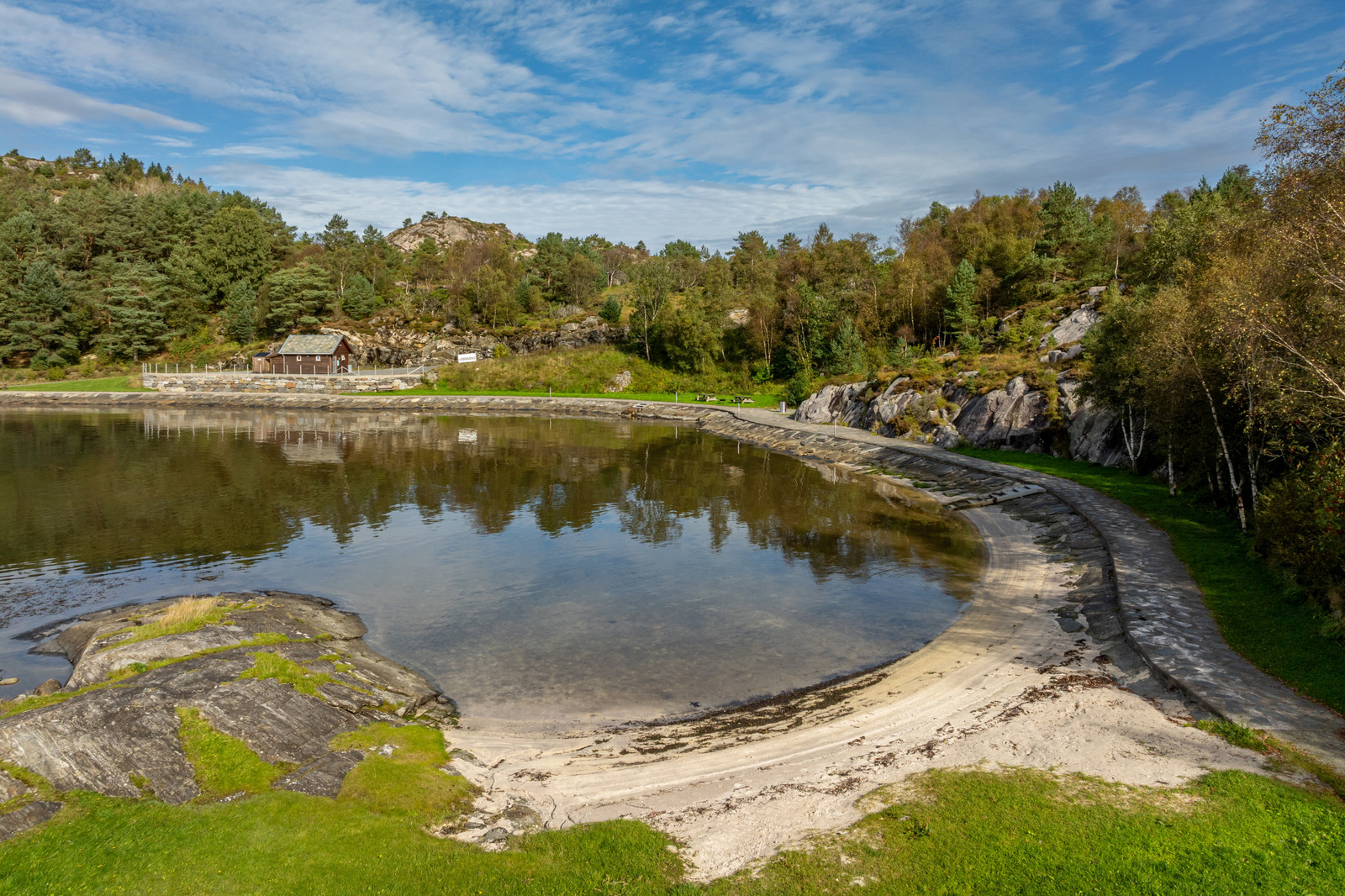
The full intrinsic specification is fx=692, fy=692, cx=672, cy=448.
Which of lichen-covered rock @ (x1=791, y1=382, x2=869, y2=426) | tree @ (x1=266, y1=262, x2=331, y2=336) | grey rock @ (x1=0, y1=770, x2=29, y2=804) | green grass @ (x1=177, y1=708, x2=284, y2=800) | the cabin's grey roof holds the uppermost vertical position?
tree @ (x1=266, y1=262, x2=331, y2=336)

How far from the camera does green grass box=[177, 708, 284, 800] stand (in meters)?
10.3

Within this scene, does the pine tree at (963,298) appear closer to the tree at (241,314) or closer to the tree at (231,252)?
the tree at (241,314)

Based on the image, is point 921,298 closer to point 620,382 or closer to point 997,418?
point 997,418

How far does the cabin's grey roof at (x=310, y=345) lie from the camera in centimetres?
9469

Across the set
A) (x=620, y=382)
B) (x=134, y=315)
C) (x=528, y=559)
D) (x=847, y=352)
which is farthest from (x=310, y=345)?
(x=528, y=559)

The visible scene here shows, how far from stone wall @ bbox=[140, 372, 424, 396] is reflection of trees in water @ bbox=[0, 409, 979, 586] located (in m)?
27.3

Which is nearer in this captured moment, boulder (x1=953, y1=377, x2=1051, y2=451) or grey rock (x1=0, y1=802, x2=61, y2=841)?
grey rock (x1=0, y1=802, x2=61, y2=841)

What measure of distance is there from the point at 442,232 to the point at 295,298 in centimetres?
9149

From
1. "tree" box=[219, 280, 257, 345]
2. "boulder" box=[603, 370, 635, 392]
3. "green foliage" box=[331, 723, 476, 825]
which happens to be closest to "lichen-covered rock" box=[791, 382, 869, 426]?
"boulder" box=[603, 370, 635, 392]

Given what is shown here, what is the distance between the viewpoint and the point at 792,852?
902cm

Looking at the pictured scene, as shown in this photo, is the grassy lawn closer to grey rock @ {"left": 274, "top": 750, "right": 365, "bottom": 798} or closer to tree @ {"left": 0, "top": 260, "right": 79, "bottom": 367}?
tree @ {"left": 0, "top": 260, "right": 79, "bottom": 367}

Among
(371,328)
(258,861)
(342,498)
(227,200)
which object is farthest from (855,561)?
(227,200)

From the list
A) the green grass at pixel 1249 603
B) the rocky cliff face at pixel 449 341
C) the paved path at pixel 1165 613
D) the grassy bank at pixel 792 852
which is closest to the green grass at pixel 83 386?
the rocky cliff face at pixel 449 341

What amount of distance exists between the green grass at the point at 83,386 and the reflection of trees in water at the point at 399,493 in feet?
90.8
